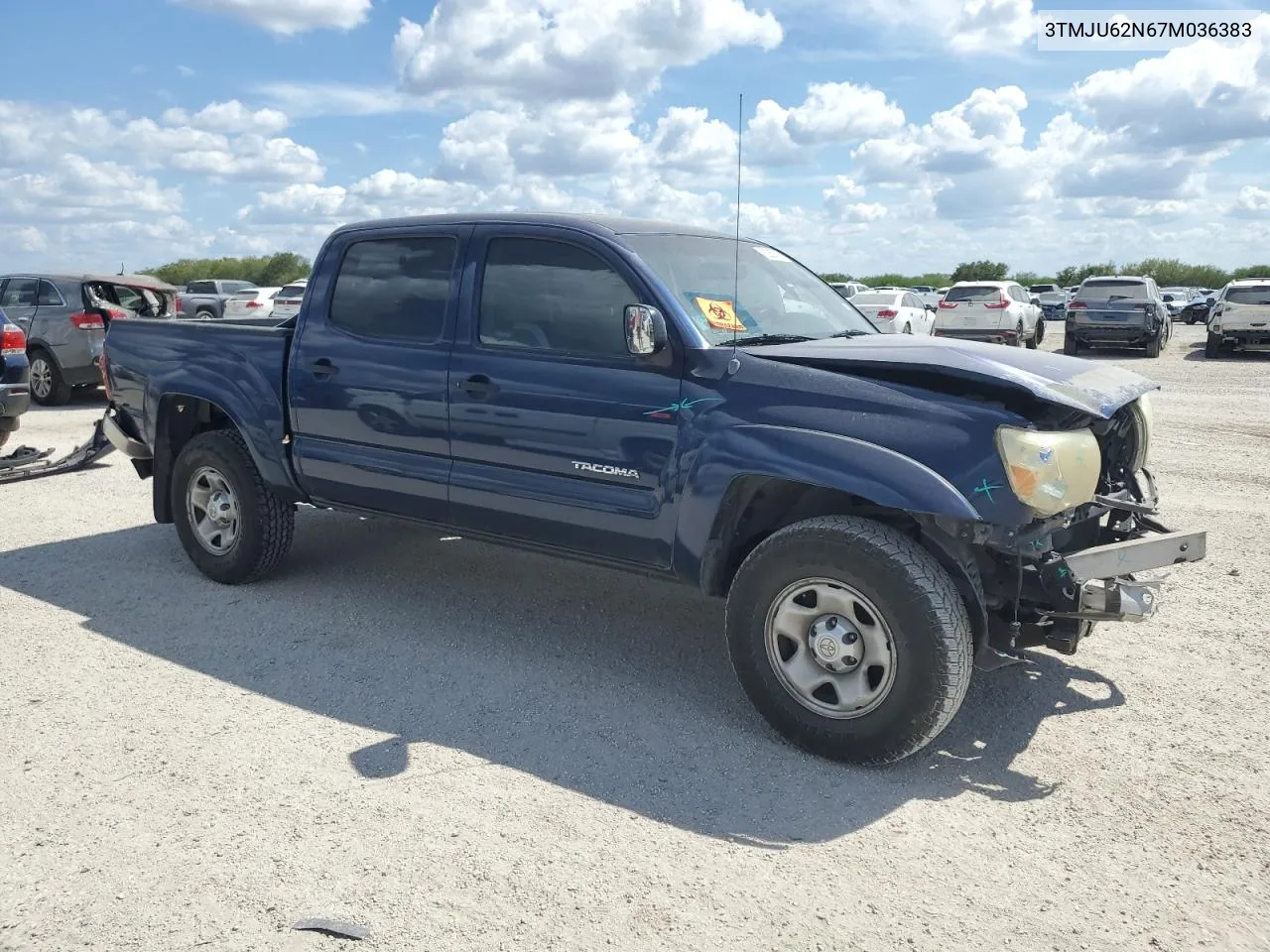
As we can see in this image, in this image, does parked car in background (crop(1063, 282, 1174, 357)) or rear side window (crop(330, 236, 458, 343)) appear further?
parked car in background (crop(1063, 282, 1174, 357))

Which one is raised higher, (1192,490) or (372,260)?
(372,260)

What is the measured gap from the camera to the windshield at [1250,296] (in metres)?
22.2

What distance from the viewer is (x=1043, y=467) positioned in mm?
3541

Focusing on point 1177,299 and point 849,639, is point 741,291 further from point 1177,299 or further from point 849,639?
point 1177,299

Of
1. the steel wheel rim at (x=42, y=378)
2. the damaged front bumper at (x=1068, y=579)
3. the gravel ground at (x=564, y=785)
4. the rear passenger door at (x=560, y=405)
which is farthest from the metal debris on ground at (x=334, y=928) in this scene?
the steel wheel rim at (x=42, y=378)

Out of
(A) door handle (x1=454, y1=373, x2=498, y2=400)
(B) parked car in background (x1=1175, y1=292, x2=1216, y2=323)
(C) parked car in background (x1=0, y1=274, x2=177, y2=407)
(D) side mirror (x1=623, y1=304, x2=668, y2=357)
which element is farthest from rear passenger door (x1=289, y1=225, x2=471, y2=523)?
(B) parked car in background (x1=1175, y1=292, x2=1216, y2=323)

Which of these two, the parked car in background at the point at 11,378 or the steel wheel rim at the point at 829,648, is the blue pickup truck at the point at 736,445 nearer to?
the steel wheel rim at the point at 829,648

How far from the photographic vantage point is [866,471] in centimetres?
365

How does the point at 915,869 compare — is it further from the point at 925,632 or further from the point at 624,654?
the point at 624,654

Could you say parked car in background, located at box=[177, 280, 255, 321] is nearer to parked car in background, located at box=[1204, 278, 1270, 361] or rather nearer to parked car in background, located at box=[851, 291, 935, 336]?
parked car in background, located at box=[851, 291, 935, 336]

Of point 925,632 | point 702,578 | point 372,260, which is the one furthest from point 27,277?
point 925,632

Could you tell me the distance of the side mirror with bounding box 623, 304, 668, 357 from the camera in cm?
404

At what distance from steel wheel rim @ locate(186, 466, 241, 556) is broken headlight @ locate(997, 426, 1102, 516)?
4.07m

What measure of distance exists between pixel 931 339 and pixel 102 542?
5.38 metres
